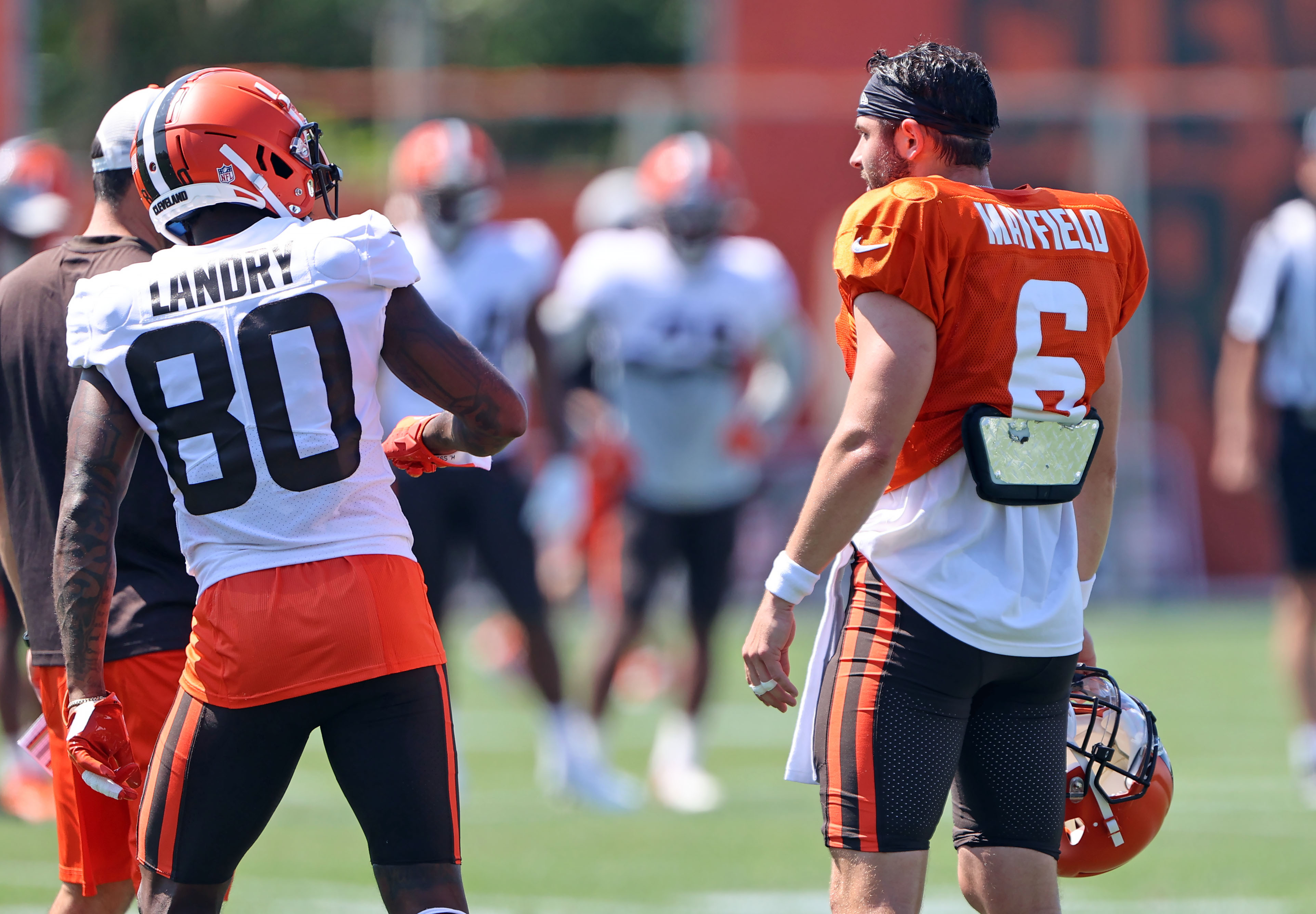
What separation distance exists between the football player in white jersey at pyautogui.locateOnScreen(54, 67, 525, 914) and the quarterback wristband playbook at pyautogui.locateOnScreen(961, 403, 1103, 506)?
84 centimetres

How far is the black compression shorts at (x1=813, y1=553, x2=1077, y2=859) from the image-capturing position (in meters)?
3.34

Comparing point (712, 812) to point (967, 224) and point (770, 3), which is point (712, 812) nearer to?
point (967, 224)

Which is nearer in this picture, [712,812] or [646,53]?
[712,812]

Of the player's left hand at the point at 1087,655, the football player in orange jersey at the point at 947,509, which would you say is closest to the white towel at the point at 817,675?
the football player in orange jersey at the point at 947,509

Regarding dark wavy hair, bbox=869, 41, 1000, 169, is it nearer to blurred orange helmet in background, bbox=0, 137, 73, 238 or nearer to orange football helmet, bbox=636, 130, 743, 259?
orange football helmet, bbox=636, 130, 743, 259

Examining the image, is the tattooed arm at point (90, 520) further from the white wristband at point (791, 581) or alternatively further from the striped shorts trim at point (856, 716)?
the striped shorts trim at point (856, 716)

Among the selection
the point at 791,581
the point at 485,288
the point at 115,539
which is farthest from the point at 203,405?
the point at 485,288

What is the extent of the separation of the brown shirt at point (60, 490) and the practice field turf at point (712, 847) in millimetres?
697

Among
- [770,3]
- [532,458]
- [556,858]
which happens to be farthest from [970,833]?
[770,3]

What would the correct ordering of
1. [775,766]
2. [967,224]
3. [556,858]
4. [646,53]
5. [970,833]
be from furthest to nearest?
[646,53] → [775,766] → [556,858] → [970,833] → [967,224]

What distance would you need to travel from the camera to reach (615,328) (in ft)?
26.1

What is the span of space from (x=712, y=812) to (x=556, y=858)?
1022 mm

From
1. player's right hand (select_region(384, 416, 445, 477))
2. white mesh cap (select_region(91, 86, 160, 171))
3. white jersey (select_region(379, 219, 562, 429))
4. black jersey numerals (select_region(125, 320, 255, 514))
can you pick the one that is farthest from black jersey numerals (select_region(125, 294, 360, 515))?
white jersey (select_region(379, 219, 562, 429))

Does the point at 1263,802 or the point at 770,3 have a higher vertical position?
the point at 770,3
